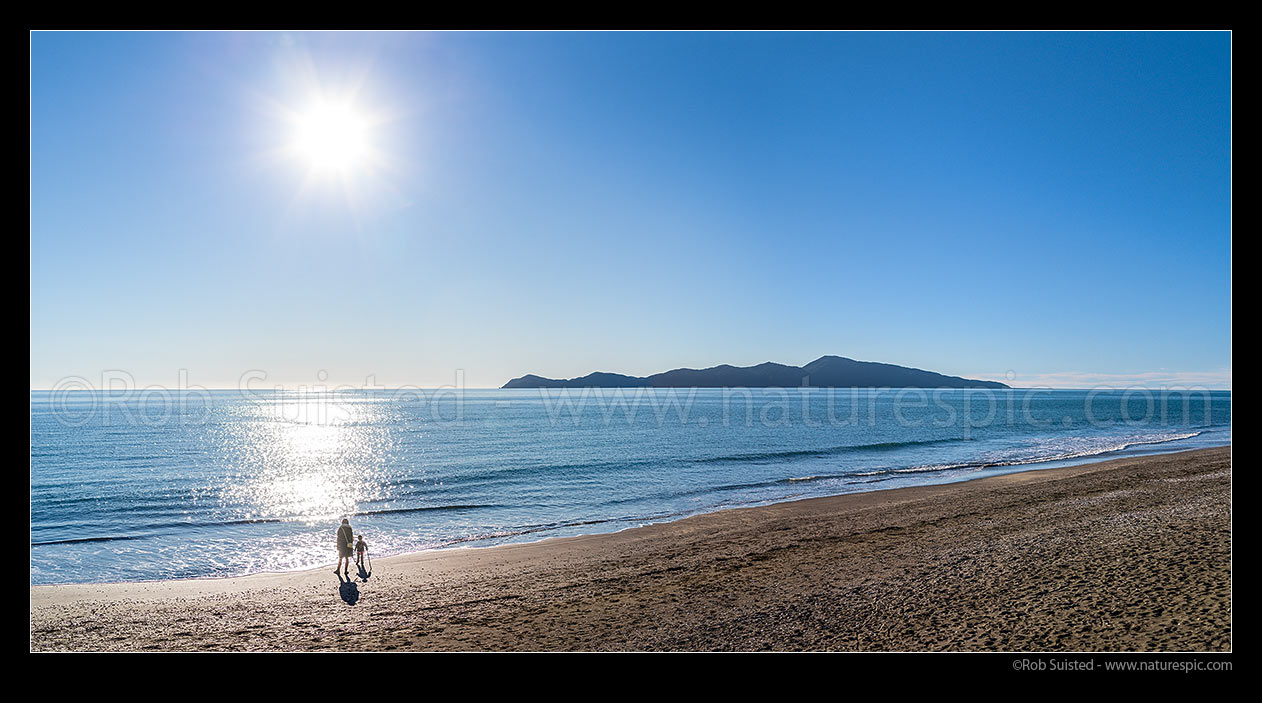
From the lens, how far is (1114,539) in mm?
12539

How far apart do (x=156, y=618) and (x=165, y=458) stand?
141 feet

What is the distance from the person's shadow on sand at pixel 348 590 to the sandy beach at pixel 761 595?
0.10 m

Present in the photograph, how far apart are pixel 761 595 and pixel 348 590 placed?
822cm

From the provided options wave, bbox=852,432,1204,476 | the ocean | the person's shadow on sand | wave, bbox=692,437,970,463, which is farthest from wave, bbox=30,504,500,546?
wave, bbox=852,432,1204,476

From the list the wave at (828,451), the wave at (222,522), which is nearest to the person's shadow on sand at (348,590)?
the wave at (222,522)

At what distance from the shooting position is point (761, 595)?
10.3m

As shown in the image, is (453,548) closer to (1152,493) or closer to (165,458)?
(1152,493)

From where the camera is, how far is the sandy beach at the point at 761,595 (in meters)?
8.16

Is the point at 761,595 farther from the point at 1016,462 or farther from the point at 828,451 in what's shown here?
the point at 828,451

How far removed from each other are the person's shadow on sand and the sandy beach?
97mm

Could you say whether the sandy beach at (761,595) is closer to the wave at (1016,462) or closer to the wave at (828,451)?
the wave at (1016,462)

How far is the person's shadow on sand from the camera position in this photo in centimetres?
1182
